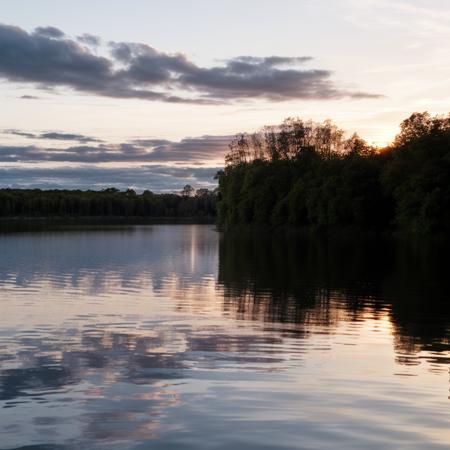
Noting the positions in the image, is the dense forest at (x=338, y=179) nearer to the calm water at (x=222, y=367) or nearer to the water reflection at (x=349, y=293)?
the water reflection at (x=349, y=293)

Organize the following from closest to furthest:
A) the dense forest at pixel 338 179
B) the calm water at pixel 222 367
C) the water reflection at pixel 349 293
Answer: the calm water at pixel 222 367
the water reflection at pixel 349 293
the dense forest at pixel 338 179

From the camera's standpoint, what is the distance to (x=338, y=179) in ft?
312

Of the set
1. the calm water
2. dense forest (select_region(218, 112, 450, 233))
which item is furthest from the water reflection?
dense forest (select_region(218, 112, 450, 233))

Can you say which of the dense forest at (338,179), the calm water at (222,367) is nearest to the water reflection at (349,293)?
the calm water at (222,367)

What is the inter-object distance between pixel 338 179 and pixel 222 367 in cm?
8366

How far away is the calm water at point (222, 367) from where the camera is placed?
9.36 metres

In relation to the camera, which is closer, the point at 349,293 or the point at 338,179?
the point at 349,293

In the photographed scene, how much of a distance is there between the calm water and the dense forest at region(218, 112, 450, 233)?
165 feet

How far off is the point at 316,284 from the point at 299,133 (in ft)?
278

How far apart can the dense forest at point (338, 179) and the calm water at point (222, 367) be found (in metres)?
50.2

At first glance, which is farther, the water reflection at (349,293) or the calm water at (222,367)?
the water reflection at (349,293)

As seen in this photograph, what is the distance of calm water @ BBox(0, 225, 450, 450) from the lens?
9359 millimetres

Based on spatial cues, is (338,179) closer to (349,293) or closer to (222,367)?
(349,293)

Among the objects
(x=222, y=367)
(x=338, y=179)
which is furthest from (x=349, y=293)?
(x=338, y=179)
